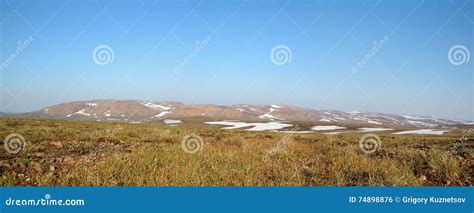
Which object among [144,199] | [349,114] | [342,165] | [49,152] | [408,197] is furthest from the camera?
[349,114]

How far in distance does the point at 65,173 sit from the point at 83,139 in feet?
17.3

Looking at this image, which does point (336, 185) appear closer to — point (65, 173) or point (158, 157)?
point (158, 157)

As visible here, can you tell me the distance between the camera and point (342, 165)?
6820mm

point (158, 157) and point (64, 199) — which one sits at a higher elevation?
point (158, 157)

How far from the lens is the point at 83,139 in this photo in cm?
1084

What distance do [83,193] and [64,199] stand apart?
305mm

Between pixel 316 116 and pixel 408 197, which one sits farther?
pixel 316 116

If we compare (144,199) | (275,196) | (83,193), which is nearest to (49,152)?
(83,193)

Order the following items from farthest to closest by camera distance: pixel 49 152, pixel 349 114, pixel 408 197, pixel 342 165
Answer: pixel 349 114
pixel 49 152
pixel 342 165
pixel 408 197

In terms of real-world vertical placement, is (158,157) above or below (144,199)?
above

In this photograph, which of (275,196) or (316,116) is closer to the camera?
(275,196)

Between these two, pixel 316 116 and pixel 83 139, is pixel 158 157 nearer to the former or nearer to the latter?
pixel 83 139

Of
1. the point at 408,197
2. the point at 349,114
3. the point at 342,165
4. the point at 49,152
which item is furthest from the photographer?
A: the point at 349,114

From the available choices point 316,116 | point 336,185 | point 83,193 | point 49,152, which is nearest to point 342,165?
point 336,185
